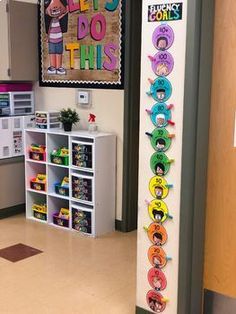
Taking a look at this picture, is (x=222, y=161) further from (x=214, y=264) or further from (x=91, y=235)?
(x=91, y=235)

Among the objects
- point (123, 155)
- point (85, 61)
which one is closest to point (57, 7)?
point (85, 61)

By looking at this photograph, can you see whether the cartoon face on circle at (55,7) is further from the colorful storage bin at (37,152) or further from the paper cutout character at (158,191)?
the paper cutout character at (158,191)

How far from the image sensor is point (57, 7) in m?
4.67

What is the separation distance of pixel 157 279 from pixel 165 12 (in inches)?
58.3

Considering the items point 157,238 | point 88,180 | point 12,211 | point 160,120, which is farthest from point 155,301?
point 12,211

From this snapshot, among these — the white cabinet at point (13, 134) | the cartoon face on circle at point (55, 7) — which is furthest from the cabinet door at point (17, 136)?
the cartoon face on circle at point (55, 7)

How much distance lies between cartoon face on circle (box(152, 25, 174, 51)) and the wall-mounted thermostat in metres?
2.15

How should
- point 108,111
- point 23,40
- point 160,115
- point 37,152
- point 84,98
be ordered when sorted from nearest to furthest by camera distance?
point 160,115 < point 108,111 < point 84,98 < point 37,152 < point 23,40

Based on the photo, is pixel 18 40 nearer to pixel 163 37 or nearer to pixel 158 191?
pixel 163 37

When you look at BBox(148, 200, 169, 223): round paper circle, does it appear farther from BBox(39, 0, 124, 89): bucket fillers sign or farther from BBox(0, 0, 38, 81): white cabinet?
BBox(0, 0, 38, 81): white cabinet

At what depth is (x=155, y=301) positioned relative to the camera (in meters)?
2.71

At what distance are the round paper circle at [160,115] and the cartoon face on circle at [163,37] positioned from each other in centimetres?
31

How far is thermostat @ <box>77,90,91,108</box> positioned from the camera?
460 centimetres

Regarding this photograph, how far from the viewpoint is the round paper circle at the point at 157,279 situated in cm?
266
